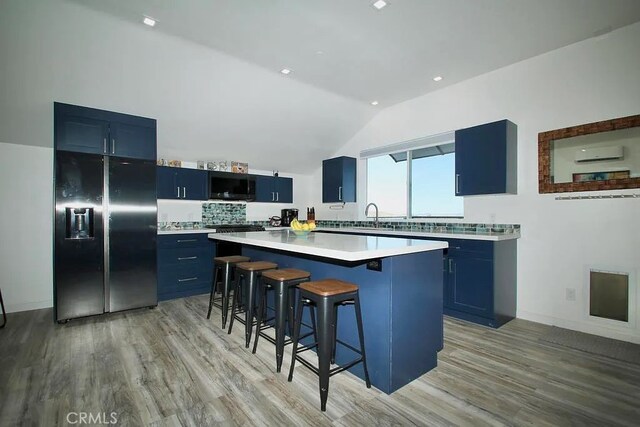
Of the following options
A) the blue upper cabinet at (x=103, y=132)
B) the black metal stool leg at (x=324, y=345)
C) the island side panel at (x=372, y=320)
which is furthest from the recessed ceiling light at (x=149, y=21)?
the black metal stool leg at (x=324, y=345)

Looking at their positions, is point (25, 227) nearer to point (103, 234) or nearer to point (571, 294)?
point (103, 234)

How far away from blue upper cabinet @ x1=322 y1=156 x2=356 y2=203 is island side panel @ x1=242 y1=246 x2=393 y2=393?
3.13m

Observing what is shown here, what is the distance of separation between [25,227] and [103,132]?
1.63 m

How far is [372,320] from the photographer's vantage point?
201 cm

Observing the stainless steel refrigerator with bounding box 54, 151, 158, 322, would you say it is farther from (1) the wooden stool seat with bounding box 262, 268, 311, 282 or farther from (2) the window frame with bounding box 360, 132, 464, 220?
(2) the window frame with bounding box 360, 132, 464, 220

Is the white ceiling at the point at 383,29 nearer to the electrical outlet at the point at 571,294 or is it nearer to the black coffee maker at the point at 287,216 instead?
the electrical outlet at the point at 571,294

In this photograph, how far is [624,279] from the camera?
9.11 feet

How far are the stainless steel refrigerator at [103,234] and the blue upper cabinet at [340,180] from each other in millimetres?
2931

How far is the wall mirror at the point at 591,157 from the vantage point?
276 cm

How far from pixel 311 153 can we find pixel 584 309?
4.40 meters

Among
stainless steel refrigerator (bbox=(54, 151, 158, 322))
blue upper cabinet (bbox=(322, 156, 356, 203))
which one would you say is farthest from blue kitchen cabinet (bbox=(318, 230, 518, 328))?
stainless steel refrigerator (bbox=(54, 151, 158, 322))

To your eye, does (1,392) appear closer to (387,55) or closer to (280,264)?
(280,264)

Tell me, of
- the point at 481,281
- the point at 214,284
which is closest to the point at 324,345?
the point at 214,284

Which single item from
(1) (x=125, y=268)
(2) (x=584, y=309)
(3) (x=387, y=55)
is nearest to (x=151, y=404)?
(1) (x=125, y=268)
